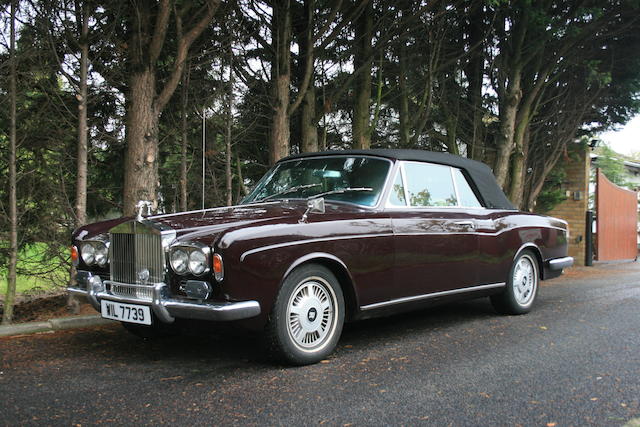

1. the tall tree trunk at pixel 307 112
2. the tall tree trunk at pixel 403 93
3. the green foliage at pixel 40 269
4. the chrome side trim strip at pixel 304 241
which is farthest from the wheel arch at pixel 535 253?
the tall tree trunk at pixel 403 93

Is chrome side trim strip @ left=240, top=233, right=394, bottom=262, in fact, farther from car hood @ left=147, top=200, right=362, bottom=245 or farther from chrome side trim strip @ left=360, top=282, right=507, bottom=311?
chrome side trim strip @ left=360, top=282, right=507, bottom=311

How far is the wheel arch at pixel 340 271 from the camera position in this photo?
4.06 meters

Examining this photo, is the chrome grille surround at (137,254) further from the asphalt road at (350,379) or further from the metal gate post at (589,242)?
the metal gate post at (589,242)

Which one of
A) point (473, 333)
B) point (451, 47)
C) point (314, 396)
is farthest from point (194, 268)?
point (451, 47)

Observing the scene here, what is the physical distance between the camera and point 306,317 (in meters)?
4.15

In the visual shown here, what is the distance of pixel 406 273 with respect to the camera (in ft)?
15.9

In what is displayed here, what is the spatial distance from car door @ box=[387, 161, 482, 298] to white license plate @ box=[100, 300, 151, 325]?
6.63 ft

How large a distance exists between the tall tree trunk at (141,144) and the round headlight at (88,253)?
2511 mm

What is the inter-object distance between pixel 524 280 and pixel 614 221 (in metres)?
12.7

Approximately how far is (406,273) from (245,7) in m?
6.83

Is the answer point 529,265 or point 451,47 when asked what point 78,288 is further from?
point 451,47

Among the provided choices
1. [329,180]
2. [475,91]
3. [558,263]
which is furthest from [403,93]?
[329,180]

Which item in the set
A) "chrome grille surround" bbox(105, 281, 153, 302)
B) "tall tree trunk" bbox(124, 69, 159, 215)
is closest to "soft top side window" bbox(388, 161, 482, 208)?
"chrome grille surround" bbox(105, 281, 153, 302)

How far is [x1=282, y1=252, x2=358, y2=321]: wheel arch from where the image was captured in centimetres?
406
